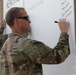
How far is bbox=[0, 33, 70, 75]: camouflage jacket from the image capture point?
1.43 m

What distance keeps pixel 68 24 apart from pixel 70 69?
26cm

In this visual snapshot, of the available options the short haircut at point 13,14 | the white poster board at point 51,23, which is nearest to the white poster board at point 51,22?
the white poster board at point 51,23

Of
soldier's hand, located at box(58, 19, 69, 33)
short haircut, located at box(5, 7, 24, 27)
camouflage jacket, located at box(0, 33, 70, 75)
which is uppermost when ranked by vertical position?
short haircut, located at box(5, 7, 24, 27)

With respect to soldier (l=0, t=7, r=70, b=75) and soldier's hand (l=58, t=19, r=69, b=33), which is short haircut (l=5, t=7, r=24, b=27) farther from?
soldier's hand (l=58, t=19, r=69, b=33)

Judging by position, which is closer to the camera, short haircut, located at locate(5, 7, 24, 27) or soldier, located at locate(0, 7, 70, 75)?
soldier, located at locate(0, 7, 70, 75)

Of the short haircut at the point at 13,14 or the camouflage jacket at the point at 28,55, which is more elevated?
the short haircut at the point at 13,14

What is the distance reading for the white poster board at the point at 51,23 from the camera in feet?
4.93

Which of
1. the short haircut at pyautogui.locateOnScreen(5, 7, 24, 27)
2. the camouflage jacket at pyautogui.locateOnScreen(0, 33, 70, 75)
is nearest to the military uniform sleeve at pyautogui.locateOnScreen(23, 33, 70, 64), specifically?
the camouflage jacket at pyautogui.locateOnScreen(0, 33, 70, 75)

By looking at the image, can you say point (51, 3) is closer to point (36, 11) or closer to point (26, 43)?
point (36, 11)

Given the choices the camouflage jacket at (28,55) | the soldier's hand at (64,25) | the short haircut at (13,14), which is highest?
the short haircut at (13,14)

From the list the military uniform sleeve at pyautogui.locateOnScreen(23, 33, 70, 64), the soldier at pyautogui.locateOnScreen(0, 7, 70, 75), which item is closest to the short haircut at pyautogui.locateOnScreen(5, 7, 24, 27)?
the soldier at pyautogui.locateOnScreen(0, 7, 70, 75)

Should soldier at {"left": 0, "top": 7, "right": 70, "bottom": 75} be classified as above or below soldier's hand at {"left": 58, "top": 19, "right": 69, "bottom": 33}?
below

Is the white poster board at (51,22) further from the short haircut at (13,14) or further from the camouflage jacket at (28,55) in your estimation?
the short haircut at (13,14)

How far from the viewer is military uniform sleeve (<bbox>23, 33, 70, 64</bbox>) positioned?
1.43 meters
